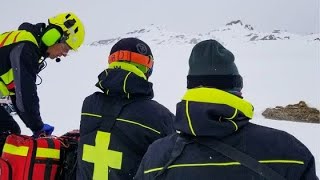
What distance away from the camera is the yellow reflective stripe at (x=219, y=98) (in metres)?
1.47

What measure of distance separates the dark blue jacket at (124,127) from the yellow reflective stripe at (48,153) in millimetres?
810

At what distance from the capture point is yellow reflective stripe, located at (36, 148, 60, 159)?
128 inches

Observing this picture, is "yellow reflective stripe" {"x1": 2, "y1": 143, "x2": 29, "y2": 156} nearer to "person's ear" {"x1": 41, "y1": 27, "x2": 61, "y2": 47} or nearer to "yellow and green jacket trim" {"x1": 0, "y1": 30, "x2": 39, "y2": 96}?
"yellow and green jacket trim" {"x1": 0, "y1": 30, "x2": 39, "y2": 96}

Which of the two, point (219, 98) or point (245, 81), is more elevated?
point (219, 98)

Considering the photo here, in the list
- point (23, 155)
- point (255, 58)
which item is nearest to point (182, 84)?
point (255, 58)

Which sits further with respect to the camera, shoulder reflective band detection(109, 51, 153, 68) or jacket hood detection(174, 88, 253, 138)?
shoulder reflective band detection(109, 51, 153, 68)

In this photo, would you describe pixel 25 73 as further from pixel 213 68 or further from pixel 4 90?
pixel 213 68

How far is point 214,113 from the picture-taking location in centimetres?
147

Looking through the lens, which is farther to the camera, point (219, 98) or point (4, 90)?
point (4, 90)

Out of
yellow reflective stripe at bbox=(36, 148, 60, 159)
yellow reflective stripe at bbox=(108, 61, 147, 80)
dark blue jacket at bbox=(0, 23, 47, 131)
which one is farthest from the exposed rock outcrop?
yellow reflective stripe at bbox=(108, 61, 147, 80)

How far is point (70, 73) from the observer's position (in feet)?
72.4

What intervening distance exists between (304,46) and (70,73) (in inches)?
718

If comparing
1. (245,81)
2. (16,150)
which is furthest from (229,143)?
(245,81)

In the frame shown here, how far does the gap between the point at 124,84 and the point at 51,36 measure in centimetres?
184
